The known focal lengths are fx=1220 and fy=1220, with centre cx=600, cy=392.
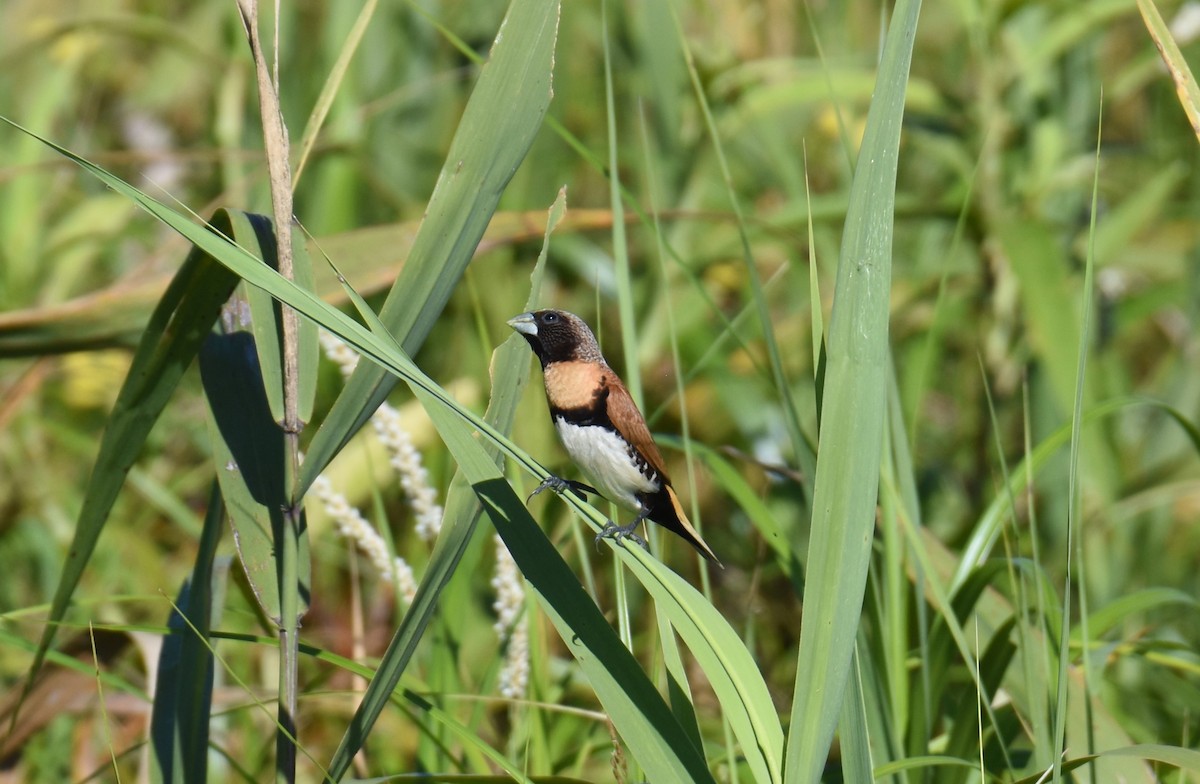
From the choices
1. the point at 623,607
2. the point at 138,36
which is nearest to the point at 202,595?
the point at 623,607

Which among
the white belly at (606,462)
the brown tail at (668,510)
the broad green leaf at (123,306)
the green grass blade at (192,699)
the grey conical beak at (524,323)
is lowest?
the green grass blade at (192,699)

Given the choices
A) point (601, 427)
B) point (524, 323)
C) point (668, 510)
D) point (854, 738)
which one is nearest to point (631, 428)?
point (601, 427)

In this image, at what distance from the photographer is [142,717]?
273 cm

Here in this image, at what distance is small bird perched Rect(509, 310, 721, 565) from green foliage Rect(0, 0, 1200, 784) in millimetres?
85

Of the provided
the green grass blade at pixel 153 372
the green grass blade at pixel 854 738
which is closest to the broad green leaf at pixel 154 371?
the green grass blade at pixel 153 372

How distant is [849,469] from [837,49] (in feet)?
13.3

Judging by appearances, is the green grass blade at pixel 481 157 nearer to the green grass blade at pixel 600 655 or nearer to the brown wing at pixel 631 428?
the green grass blade at pixel 600 655

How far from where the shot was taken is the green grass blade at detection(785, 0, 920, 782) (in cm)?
119

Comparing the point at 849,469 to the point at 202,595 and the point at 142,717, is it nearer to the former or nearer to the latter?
the point at 202,595

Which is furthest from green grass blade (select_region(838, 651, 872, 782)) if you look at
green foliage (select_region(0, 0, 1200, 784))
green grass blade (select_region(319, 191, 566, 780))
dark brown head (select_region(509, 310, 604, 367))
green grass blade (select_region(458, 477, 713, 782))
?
dark brown head (select_region(509, 310, 604, 367))

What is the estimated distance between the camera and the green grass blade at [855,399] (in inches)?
46.8

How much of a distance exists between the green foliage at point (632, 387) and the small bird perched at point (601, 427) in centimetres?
8

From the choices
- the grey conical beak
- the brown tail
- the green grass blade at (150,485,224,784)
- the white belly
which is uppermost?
the grey conical beak

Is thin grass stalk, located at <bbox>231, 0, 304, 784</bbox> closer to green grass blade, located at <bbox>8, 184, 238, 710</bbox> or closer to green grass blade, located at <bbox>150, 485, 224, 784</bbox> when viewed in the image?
green grass blade, located at <bbox>8, 184, 238, 710</bbox>
